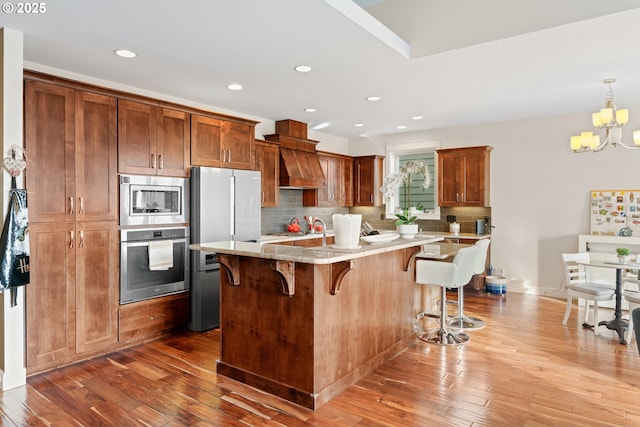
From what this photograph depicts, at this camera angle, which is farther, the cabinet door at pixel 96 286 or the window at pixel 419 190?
the window at pixel 419 190

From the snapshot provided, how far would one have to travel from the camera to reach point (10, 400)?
2.80 m

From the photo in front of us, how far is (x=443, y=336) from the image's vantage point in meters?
3.98

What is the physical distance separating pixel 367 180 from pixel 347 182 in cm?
38

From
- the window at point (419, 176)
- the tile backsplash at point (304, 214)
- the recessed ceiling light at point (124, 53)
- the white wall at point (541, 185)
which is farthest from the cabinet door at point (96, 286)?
the white wall at point (541, 185)

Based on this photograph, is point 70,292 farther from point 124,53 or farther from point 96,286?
point 124,53

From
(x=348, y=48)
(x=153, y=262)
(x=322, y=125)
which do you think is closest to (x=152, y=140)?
(x=153, y=262)

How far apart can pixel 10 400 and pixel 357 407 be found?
2.40m

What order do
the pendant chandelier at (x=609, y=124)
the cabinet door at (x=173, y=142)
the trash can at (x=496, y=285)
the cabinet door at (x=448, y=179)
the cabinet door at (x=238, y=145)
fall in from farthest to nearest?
the cabinet door at (x=448, y=179) < the trash can at (x=496, y=285) < the cabinet door at (x=238, y=145) < the cabinet door at (x=173, y=142) < the pendant chandelier at (x=609, y=124)

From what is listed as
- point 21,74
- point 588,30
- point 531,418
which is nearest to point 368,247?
point 531,418

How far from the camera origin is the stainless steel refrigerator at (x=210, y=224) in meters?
4.31

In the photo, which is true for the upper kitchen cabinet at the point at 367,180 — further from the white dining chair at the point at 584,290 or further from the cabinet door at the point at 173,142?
the cabinet door at the point at 173,142

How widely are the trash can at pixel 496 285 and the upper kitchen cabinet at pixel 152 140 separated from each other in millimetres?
4607

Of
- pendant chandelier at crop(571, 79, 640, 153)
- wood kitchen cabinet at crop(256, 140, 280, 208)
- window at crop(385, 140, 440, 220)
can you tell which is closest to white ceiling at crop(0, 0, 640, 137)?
pendant chandelier at crop(571, 79, 640, 153)

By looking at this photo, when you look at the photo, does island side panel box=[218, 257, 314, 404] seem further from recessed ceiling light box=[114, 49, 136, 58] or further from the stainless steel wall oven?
recessed ceiling light box=[114, 49, 136, 58]
